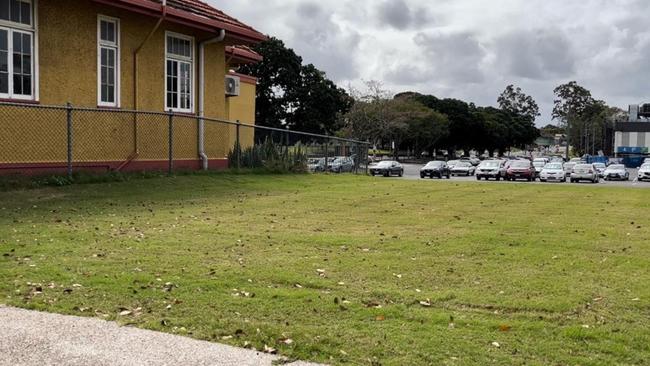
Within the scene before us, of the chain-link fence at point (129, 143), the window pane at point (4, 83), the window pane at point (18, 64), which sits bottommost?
the chain-link fence at point (129, 143)

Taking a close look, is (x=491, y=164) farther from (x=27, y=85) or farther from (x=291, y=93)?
(x=27, y=85)

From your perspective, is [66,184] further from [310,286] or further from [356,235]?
[310,286]

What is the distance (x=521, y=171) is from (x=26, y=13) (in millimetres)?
36661

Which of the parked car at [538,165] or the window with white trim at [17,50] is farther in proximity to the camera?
the parked car at [538,165]

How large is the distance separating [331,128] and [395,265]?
65769 mm

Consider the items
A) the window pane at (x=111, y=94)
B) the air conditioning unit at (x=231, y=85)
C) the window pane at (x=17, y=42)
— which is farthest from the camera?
the air conditioning unit at (x=231, y=85)

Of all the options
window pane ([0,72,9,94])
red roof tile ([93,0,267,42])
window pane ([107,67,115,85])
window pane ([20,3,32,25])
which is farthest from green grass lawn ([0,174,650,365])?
red roof tile ([93,0,267,42])

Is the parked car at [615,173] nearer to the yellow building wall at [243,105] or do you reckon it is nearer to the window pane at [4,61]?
the yellow building wall at [243,105]

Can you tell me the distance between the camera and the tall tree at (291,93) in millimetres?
68750

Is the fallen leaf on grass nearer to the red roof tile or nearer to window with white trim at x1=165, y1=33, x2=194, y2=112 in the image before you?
the red roof tile

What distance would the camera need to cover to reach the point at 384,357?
4.17 m

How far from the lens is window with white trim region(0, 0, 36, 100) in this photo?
13531 millimetres

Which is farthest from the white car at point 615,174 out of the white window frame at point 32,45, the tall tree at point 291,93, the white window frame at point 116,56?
the white window frame at point 32,45

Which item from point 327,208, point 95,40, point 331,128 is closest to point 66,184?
point 95,40
